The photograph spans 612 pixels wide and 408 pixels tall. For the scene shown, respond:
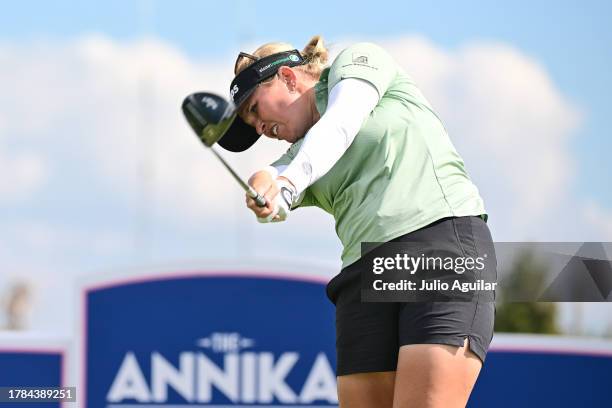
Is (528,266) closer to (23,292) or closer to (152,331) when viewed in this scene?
(152,331)

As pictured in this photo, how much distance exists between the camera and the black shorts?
318 cm

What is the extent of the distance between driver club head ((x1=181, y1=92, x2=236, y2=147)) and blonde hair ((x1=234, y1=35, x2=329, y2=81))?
49 centimetres

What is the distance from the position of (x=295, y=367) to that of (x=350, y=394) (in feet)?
12.2

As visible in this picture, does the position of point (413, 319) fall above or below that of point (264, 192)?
below

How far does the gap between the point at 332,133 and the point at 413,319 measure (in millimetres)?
578

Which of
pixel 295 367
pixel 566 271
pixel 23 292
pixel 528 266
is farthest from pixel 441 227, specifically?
pixel 23 292

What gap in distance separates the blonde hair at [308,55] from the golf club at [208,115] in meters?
0.49

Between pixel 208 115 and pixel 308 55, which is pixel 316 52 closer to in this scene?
pixel 308 55

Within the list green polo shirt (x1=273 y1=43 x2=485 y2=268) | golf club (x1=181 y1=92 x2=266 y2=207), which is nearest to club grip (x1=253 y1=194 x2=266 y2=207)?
golf club (x1=181 y1=92 x2=266 y2=207)

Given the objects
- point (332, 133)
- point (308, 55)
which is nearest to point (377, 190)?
point (332, 133)

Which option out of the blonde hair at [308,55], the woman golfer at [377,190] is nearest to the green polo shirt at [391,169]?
the woman golfer at [377,190]

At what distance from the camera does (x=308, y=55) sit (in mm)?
3564

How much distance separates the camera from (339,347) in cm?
348

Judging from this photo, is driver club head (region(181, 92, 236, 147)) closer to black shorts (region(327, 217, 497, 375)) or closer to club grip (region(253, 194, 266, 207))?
club grip (region(253, 194, 266, 207))
